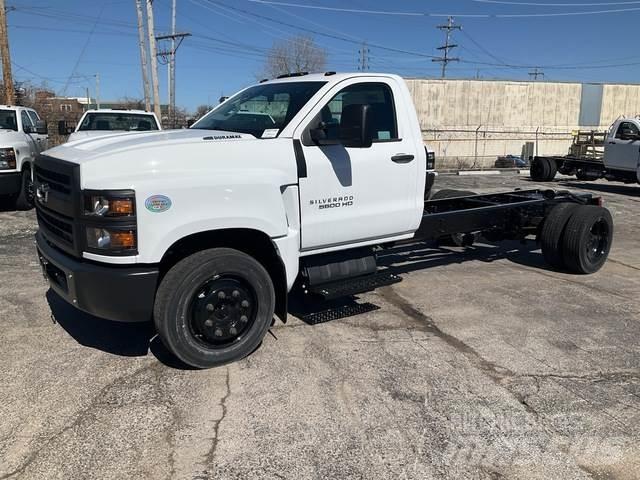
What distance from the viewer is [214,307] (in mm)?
4016

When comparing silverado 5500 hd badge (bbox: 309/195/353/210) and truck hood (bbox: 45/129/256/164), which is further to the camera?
silverado 5500 hd badge (bbox: 309/195/353/210)

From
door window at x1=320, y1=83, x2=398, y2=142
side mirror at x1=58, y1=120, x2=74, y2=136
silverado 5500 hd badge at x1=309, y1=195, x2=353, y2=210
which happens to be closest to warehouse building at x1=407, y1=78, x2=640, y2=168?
side mirror at x1=58, y1=120, x2=74, y2=136

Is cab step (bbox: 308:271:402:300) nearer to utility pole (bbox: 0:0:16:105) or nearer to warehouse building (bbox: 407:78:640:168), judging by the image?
utility pole (bbox: 0:0:16:105)

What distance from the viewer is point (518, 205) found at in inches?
272

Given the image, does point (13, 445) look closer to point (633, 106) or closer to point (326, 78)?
point (326, 78)

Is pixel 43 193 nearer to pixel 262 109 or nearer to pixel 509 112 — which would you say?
pixel 262 109

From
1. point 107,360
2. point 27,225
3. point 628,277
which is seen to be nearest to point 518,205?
point 628,277

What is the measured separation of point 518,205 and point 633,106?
48062 millimetres

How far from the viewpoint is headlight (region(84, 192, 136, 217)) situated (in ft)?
11.5

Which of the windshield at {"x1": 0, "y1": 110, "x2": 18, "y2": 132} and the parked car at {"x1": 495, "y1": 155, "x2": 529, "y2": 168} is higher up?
the windshield at {"x1": 0, "y1": 110, "x2": 18, "y2": 132}

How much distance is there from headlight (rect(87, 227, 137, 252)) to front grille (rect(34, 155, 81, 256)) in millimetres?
154

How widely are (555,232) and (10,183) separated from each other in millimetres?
8925

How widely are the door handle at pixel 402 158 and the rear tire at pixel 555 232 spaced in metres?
2.78

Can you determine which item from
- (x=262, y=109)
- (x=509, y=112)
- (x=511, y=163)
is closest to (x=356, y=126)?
(x=262, y=109)
